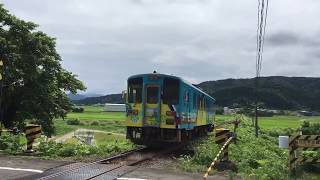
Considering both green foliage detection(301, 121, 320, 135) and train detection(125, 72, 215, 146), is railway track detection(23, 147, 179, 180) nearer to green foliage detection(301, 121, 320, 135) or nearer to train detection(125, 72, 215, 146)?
train detection(125, 72, 215, 146)

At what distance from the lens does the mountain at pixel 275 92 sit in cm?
13825

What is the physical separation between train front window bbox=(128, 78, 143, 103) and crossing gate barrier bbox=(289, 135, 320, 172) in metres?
8.14

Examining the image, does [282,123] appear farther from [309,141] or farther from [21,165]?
[21,165]

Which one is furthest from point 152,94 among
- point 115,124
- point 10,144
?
point 115,124

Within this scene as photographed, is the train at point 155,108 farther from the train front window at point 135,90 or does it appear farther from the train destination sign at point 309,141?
the train destination sign at point 309,141

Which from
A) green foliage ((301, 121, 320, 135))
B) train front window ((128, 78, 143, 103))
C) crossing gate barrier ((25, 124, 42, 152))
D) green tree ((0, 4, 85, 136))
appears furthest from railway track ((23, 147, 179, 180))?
green foliage ((301, 121, 320, 135))

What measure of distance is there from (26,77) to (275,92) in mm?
118291

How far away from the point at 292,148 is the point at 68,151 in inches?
282

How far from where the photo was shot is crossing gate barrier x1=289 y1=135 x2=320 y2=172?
15102 mm

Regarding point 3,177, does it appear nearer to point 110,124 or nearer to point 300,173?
point 300,173

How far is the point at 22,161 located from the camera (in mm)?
15289

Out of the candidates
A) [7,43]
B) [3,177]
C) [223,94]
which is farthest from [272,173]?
[223,94]

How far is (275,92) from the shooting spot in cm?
14625

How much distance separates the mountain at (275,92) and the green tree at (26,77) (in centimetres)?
9023
